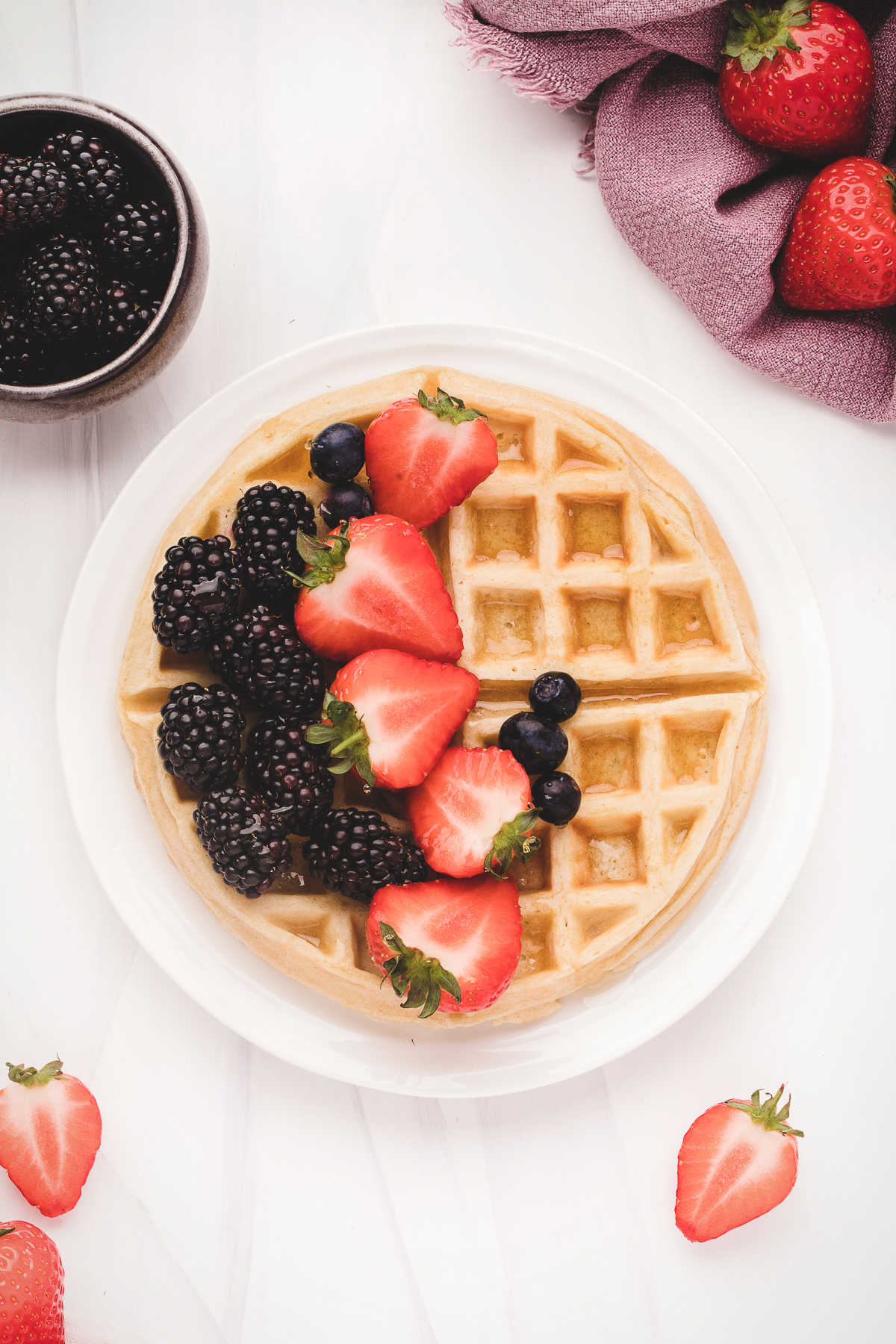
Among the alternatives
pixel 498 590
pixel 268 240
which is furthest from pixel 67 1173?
pixel 268 240

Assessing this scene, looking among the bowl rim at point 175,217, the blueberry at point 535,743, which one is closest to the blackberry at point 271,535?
the bowl rim at point 175,217

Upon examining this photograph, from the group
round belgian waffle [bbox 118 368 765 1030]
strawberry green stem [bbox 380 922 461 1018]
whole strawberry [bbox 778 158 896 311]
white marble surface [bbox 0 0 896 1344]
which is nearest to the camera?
strawberry green stem [bbox 380 922 461 1018]

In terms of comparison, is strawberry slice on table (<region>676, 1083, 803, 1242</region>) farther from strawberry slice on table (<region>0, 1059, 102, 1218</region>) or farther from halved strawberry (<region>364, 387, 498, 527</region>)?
halved strawberry (<region>364, 387, 498, 527</region>)

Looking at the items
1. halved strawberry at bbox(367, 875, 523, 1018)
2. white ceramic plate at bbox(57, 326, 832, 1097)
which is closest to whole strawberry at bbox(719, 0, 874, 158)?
white ceramic plate at bbox(57, 326, 832, 1097)

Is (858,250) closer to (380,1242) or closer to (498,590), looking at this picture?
(498,590)

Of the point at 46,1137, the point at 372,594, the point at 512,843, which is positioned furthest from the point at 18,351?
the point at 46,1137

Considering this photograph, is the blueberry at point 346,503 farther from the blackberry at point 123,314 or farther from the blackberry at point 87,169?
the blackberry at point 87,169

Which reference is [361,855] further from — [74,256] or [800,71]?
[800,71]
